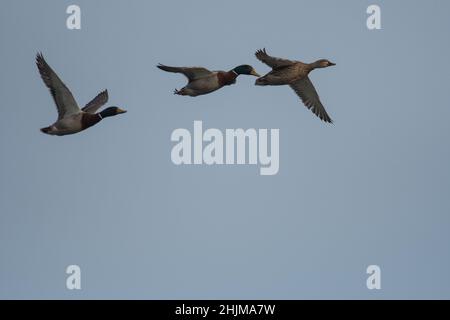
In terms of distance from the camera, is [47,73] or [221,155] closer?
[47,73]

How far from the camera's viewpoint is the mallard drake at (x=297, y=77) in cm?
→ 2120

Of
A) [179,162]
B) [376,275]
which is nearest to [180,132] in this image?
[179,162]

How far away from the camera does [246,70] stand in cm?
2144

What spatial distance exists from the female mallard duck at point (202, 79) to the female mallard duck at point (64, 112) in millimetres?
1414

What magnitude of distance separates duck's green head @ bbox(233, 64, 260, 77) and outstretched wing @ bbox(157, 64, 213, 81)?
554 mm

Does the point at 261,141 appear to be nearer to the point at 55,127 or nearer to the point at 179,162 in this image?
the point at 179,162

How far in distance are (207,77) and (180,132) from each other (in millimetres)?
2340

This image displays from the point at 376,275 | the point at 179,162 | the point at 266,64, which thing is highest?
the point at 266,64

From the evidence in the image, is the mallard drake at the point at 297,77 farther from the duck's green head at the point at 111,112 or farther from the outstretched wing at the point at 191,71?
the duck's green head at the point at 111,112

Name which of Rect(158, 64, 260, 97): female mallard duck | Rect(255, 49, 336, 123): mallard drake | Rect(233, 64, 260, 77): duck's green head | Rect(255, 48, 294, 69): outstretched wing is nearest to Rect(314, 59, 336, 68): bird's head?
Rect(255, 49, 336, 123): mallard drake

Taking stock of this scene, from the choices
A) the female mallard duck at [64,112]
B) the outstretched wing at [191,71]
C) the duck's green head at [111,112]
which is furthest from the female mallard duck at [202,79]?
the female mallard duck at [64,112]

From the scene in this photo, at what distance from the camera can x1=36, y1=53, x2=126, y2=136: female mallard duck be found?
20484 mm

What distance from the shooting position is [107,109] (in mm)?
21375

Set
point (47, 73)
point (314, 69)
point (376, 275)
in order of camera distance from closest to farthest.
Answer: point (47, 73) < point (314, 69) < point (376, 275)
